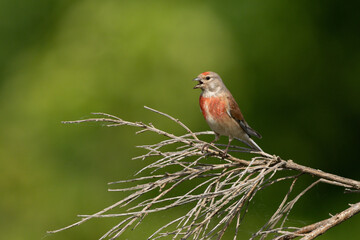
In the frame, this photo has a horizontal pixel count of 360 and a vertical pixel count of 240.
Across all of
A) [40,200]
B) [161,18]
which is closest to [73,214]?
[40,200]

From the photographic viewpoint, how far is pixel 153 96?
318cm

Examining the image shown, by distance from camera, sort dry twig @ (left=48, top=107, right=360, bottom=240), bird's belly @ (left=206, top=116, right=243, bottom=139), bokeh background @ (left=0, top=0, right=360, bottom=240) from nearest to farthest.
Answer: dry twig @ (left=48, top=107, right=360, bottom=240) → bird's belly @ (left=206, top=116, right=243, bottom=139) → bokeh background @ (left=0, top=0, right=360, bottom=240)

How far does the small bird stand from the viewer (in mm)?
2209

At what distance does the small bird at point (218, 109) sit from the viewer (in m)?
2.21

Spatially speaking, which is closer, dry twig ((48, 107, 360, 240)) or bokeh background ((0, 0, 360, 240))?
dry twig ((48, 107, 360, 240))

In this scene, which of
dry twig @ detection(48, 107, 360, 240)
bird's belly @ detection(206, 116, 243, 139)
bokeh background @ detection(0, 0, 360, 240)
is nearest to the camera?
dry twig @ detection(48, 107, 360, 240)

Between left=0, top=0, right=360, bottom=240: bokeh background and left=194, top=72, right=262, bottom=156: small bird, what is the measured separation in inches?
31.5

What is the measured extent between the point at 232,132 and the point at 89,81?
136 centimetres

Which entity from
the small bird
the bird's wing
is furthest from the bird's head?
the bird's wing

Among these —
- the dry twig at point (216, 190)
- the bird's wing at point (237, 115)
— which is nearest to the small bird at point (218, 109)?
the bird's wing at point (237, 115)

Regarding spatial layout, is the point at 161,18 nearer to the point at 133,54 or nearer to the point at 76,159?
the point at 133,54

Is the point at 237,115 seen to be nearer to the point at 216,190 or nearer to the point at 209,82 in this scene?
the point at 209,82

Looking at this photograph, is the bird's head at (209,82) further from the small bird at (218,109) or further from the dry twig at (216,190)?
the dry twig at (216,190)

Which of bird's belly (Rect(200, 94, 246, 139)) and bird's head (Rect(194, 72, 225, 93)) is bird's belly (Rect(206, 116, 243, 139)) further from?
bird's head (Rect(194, 72, 225, 93))
